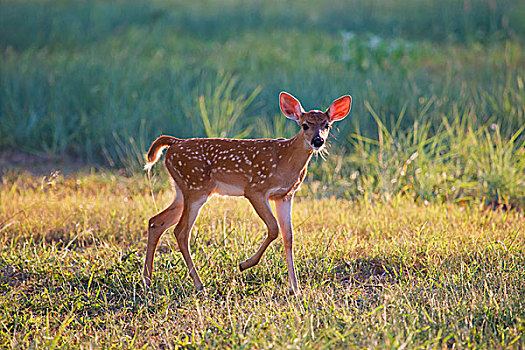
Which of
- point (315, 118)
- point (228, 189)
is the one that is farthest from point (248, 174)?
point (315, 118)

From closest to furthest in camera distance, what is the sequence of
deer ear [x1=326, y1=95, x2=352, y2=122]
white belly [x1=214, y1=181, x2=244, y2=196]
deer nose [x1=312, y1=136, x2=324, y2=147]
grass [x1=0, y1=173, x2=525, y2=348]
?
grass [x1=0, y1=173, x2=525, y2=348], deer nose [x1=312, y1=136, x2=324, y2=147], deer ear [x1=326, y1=95, x2=352, y2=122], white belly [x1=214, y1=181, x2=244, y2=196]

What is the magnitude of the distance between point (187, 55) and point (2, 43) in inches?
138

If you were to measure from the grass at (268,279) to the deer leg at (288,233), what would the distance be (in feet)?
0.44

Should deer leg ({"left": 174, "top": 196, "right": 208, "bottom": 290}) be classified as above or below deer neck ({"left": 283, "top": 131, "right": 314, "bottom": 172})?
below

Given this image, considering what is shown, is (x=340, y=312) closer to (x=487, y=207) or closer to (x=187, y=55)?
(x=487, y=207)

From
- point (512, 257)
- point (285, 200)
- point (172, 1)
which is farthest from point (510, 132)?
point (172, 1)

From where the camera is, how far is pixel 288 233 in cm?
494

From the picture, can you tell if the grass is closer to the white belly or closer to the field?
the field

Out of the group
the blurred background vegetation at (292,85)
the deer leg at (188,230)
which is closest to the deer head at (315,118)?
the deer leg at (188,230)

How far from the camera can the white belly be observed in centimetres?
500

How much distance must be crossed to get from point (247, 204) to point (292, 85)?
161 inches

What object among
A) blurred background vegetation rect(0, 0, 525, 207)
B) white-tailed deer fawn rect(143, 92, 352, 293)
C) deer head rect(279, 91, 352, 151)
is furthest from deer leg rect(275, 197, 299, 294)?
blurred background vegetation rect(0, 0, 525, 207)

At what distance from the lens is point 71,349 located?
13.5ft

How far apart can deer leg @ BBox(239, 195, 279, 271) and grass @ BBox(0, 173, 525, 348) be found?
0.61 ft
